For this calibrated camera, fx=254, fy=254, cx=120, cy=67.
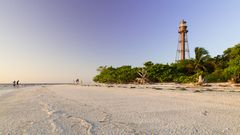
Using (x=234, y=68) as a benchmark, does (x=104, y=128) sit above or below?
below

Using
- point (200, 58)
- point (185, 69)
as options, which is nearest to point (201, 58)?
point (200, 58)

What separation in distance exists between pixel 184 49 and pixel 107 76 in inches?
681

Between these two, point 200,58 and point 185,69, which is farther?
point 185,69

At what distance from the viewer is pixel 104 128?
4281 mm

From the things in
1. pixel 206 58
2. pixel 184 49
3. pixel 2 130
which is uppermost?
pixel 184 49

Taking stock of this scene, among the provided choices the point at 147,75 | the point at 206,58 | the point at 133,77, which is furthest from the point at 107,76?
the point at 206,58

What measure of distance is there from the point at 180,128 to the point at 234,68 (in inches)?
725

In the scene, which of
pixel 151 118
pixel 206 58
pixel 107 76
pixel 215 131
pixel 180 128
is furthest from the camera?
pixel 107 76

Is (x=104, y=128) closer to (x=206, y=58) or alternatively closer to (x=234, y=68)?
(x=234, y=68)

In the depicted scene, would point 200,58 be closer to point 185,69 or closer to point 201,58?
point 201,58

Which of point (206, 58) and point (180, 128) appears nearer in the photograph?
point (180, 128)

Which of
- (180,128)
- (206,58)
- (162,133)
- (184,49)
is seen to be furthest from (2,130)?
(184,49)

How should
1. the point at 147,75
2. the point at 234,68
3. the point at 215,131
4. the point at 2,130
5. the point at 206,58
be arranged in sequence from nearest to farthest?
the point at 215,131, the point at 2,130, the point at 234,68, the point at 206,58, the point at 147,75

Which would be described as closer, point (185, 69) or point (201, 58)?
point (201, 58)
